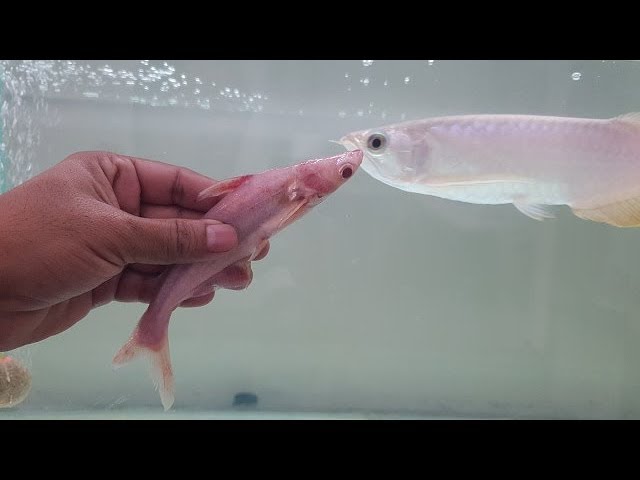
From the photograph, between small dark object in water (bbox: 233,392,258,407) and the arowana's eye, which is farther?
small dark object in water (bbox: 233,392,258,407)

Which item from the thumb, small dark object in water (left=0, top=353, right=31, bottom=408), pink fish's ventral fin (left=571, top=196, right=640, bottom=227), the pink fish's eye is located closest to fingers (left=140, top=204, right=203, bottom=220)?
the thumb

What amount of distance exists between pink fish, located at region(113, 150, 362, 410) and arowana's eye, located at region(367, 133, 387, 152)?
24 cm

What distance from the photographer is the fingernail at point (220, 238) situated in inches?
36.4

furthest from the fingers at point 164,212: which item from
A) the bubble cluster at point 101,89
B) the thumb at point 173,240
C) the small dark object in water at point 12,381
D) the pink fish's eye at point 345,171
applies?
the small dark object in water at point 12,381

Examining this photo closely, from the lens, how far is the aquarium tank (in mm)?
1769

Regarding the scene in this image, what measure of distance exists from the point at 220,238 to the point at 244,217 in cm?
8

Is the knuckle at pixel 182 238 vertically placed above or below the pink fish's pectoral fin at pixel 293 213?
below

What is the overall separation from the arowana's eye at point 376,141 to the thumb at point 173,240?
1.58 ft

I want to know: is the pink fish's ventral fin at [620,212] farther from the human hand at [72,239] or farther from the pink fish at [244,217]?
the human hand at [72,239]

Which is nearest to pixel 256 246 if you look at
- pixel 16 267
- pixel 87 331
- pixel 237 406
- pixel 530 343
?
pixel 16 267

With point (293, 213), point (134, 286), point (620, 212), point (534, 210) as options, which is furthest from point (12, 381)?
point (620, 212)

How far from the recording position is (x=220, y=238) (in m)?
0.93

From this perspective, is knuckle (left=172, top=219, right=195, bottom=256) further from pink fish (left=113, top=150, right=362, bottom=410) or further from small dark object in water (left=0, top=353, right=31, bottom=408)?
small dark object in water (left=0, top=353, right=31, bottom=408)

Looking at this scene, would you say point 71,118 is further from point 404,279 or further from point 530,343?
point 530,343
